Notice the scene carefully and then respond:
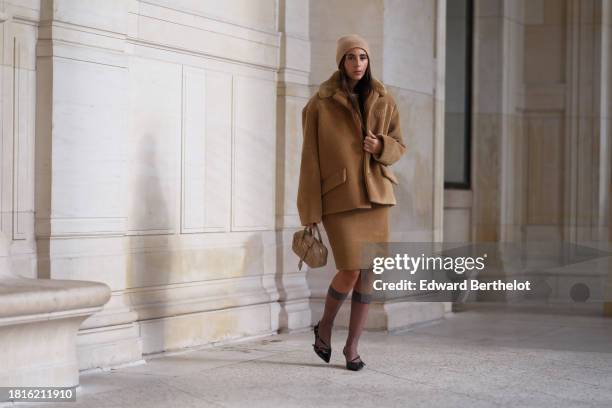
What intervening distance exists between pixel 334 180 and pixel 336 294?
0.71 meters

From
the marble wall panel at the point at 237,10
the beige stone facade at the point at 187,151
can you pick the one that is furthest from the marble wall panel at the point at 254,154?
the marble wall panel at the point at 237,10

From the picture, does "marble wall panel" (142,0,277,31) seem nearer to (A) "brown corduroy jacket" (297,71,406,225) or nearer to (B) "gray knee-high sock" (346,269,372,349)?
(A) "brown corduroy jacket" (297,71,406,225)

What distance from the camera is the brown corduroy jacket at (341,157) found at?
5.97 metres

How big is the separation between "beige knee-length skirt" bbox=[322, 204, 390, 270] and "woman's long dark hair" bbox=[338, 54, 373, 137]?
494 mm

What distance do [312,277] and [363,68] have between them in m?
2.50

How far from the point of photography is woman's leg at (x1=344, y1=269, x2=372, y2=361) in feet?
19.8

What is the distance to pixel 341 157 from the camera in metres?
6.01

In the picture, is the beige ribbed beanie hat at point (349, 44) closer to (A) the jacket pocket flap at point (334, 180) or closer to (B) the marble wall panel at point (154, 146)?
(A) the jacket pocket flap at point (334, 180)

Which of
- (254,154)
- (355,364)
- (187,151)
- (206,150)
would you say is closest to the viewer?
(355,364)

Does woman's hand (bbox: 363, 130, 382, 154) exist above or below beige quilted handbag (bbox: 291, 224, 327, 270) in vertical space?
above

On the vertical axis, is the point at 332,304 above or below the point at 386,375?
above

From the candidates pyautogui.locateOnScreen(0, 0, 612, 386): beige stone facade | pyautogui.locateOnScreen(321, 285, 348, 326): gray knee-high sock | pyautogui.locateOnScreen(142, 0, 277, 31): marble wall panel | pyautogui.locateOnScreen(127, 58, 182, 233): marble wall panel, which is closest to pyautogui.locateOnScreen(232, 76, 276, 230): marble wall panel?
pyautogui.locateOnScreen(0, 0, 612, 386): beige stone facade

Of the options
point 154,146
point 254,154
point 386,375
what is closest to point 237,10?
point 254,154

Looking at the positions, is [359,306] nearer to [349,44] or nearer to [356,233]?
[356,233]
